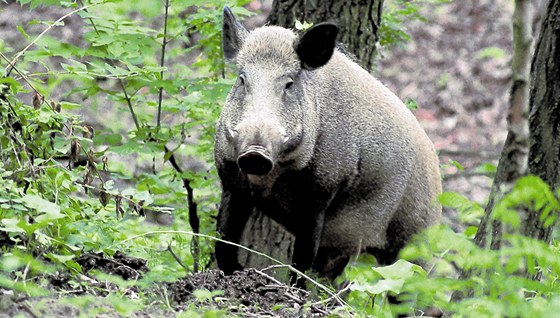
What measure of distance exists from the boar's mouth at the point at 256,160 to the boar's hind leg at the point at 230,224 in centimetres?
99

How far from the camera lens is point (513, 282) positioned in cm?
310

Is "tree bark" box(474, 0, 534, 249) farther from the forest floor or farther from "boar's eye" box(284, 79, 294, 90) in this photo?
the forest floor

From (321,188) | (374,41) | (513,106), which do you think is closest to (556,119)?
(513,106)

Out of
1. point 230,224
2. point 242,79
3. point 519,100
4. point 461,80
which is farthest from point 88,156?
point 461,80

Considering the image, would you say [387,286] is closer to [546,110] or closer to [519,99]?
[519,99]

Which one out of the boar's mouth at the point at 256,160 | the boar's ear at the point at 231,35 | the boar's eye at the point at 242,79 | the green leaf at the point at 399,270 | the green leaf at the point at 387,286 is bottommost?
the green leaf at the point at 387,286

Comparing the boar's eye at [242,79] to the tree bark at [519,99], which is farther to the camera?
the boar's eye at [242,79]

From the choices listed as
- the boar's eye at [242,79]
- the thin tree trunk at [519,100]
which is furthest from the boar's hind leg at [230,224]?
the thin tree trunk at [519,100]

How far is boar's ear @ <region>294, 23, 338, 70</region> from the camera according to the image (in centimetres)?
550

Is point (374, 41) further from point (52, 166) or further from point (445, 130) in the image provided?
point (445, 130)

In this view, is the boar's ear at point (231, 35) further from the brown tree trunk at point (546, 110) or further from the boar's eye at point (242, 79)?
the brown tree trunk at point (546, 110)

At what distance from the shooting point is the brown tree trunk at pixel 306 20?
6461 millimetres

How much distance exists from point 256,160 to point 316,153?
1041mm

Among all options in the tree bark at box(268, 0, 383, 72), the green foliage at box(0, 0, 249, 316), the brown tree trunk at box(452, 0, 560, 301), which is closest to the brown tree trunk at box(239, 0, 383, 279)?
the tree bark at box(268, 0, 383, 72)
